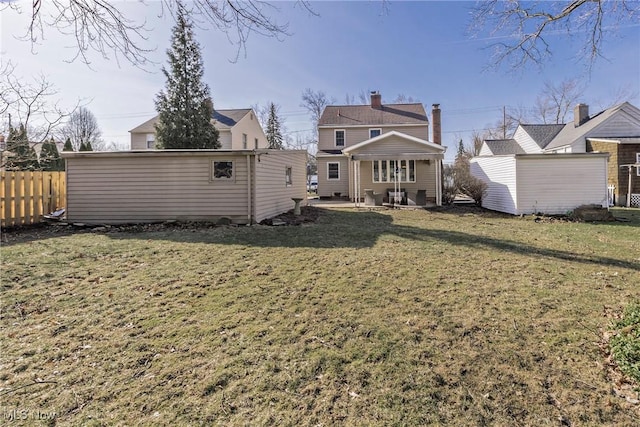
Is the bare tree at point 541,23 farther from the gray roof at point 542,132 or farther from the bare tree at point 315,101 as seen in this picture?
the bare tree at point 315,101

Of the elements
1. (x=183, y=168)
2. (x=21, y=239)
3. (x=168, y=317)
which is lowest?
(x=168, y=317)

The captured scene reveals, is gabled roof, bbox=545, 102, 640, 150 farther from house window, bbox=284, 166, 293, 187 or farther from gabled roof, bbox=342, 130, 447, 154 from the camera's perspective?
house window, bbox=284, 166, 293, 187

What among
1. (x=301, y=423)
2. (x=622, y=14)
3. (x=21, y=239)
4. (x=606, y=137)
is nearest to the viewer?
(x=301, y=423)

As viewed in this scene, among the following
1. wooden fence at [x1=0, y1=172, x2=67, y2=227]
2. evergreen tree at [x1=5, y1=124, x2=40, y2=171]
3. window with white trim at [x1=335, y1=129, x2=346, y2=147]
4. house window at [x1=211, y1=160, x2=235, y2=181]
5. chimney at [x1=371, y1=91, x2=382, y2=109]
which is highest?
chimney at [x1=371, y1=91, x2=382, y2=109]

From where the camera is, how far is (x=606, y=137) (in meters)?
19.5

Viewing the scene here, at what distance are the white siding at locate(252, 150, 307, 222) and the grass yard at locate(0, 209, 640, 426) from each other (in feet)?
14.5

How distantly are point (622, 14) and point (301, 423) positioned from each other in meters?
6.72

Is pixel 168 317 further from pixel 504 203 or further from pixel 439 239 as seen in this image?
pixel 504 203

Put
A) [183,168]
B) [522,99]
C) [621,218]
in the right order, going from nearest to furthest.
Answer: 1. [183,168]
2. [621,218]
3. [522,99]

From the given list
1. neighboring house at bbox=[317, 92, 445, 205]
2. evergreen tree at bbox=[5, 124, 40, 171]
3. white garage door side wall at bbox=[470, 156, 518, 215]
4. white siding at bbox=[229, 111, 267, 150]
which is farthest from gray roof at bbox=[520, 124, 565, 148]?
evergreen tree at bbox=[5, 124, 40, 171]

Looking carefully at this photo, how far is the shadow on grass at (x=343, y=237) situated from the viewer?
696 centimetres

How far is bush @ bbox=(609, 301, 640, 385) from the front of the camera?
8.95ft

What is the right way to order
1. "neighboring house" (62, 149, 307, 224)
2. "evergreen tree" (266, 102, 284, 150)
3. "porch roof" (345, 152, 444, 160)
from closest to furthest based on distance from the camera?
"neighboring house" (62, 149, 307, 224), "porch roof" (345, 152, 444, 160), "evergreen tree" (266, 102, 284, 150)

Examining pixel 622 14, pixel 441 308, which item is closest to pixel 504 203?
pixel 622 14
